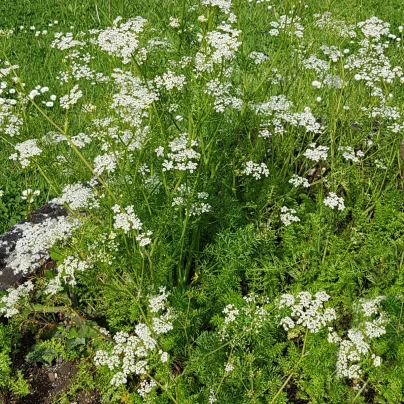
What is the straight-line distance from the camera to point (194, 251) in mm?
3182

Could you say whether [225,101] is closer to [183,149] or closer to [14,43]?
[183,149]

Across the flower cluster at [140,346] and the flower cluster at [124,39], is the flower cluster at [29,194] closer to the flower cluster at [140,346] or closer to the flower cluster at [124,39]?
the flower cluster at [124,39]

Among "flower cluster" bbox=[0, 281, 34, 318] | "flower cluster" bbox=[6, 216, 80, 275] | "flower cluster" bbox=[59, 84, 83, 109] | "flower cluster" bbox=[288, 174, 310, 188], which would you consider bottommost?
"flower cluster" bbox=[0, 281, 34, 318]

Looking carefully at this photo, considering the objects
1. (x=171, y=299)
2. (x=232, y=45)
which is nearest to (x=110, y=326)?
(x=171, y=299)

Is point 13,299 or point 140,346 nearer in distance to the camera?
point 140,346

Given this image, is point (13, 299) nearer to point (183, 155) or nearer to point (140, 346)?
point (140, 346)

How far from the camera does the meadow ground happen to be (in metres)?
2.61

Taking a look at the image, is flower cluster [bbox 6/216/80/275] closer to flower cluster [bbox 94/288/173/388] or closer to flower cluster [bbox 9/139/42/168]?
flower cluster [bbox 9/139/42/168]

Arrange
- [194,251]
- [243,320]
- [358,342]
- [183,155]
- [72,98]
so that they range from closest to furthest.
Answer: [358,342] < [183,155] < [72,98] < [243,320] < [194,251]

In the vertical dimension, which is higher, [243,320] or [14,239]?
[243,320]

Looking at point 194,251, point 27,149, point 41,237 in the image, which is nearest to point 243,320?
point 194,251

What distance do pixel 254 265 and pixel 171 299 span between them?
1.79 ft

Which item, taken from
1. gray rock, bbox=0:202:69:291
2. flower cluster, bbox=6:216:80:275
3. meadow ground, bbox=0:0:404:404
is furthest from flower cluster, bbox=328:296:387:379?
gray rock, bbox=0:202:69:291

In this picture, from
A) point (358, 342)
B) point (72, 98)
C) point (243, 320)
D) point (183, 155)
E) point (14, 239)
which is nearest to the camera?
point (358, 342)
